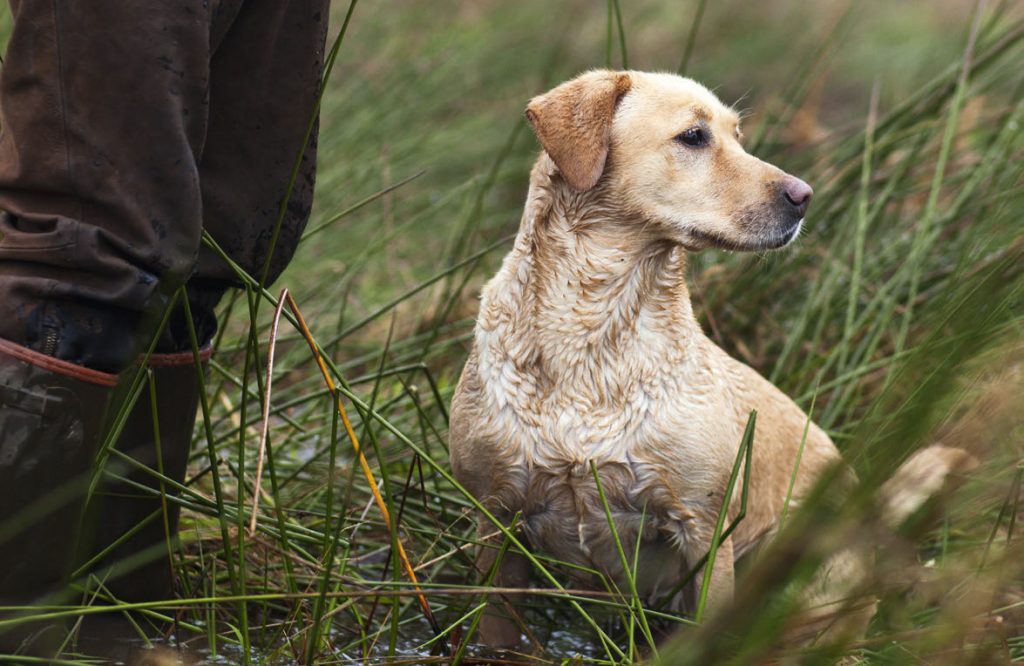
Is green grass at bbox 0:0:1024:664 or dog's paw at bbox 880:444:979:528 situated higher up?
dog's paw at bbox 880:444:979:528

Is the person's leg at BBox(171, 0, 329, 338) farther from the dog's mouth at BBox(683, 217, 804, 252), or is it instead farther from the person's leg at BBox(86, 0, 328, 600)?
the dog's mouth at BBox(683, 217, 804, 252)

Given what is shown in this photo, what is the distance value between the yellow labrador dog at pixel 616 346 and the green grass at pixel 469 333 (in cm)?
15

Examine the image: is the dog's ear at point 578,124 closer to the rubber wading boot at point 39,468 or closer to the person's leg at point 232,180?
the person's leg at point 232,180

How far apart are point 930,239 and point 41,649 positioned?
2849 mm

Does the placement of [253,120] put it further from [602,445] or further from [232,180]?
[602,445]

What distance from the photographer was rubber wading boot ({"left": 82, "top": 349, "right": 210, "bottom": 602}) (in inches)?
99.1

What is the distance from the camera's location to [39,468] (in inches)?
88.4

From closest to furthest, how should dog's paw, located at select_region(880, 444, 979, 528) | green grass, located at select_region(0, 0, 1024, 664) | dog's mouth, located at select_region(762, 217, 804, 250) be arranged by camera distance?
dog's paw, located at select_region(880, 444, 979, 528) → green grass, located at select_region(0, 0, 1024, 664) → dog's mouth, located at select_region(762, 217, 804, 250)

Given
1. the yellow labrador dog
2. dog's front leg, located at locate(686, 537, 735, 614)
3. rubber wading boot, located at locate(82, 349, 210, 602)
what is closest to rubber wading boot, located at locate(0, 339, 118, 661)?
rubber wading boot, located at locate(82, 349, 210, 602)

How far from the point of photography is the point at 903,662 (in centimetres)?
158

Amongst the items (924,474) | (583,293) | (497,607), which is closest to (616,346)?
(583,293)

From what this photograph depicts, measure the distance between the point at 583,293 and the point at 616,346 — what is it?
0.14 meters

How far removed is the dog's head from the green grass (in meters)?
0.42

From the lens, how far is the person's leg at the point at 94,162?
6.96ft
